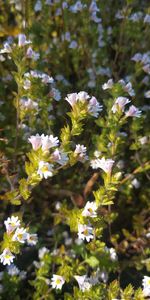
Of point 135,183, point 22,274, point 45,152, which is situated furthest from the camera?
point 135,183

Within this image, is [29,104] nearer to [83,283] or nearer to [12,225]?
Result: [12,225]

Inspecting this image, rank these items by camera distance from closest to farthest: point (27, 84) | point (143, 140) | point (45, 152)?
point (45, 152) < point (27, 84) < point (143, 140)

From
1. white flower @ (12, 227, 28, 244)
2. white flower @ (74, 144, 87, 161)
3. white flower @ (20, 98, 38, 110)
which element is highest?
white flower @ (20, 98, 38, 110)

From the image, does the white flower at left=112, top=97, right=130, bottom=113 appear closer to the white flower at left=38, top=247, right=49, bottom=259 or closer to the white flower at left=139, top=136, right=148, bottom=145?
the white flower at left=139, top=136, right=148, bottom=145

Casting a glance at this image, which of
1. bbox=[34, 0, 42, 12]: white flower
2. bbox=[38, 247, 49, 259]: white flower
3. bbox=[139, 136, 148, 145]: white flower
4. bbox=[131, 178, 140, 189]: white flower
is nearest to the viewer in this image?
bbox=[38, 247, 49, 259]: white flower

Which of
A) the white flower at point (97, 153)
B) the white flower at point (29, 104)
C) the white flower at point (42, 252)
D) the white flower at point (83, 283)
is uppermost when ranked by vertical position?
the white flower at point (29, 104)

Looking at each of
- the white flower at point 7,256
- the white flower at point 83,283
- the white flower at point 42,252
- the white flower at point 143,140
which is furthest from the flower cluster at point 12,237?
the white flower at point 143,140

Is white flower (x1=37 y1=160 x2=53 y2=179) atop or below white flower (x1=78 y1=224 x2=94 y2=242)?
atop

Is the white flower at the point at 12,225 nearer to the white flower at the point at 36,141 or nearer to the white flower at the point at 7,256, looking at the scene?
the white flower at the point at 7,256

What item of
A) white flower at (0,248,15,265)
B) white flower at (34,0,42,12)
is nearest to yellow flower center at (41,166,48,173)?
white flower at (0,248,15,265)

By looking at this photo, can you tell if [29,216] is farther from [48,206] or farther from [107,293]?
[107,293]

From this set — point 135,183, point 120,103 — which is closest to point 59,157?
point 120,103

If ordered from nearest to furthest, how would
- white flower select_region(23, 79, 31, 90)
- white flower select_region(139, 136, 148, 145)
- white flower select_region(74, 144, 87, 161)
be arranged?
white flower select_region(74, 144, 87, 161) → white flower select_region(23, 79, 31, 90) → white flower select_region(139, 136, 148, 145)

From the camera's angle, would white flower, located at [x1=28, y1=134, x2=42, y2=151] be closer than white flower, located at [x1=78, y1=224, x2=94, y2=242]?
Yes
